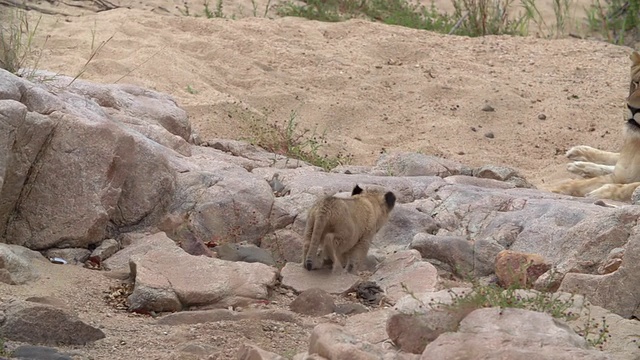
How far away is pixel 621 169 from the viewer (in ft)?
31.6

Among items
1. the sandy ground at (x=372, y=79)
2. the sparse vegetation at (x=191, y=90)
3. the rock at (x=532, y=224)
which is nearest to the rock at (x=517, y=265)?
the rock at (x=532, y=224)

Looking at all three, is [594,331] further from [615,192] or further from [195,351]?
[615,192]

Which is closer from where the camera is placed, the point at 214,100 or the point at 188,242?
the point at 188,242

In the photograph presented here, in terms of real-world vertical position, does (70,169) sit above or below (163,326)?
above

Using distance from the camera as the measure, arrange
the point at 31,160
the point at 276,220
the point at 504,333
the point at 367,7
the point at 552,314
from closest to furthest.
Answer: the point at 504,333
the point at 552,314
the point at 31,160
the point at 276,220
the point at 367,7

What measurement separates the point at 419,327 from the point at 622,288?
1409mm

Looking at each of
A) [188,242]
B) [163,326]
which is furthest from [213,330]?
[188,242]

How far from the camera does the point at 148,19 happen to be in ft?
38.4

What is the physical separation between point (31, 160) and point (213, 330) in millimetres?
1720

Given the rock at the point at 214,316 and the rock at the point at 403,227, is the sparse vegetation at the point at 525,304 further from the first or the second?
the rock at the point at 403,227

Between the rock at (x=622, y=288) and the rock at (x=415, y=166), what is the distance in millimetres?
3145

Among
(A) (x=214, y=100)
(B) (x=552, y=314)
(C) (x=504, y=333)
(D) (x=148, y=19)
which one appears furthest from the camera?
(D) (x=148, y=19)

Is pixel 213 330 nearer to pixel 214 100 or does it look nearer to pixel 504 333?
pixel 504 333

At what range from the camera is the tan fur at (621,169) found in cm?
919
